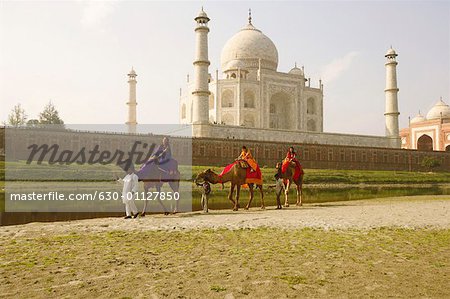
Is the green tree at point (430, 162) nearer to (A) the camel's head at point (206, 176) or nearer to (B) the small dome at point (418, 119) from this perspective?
(B) the small dome at point (418, 119)

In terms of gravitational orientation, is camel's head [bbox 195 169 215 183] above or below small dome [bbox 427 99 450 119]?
below

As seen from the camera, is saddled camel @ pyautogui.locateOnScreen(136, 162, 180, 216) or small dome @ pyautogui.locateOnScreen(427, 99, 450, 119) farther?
small dome @ pyautogui.locateOnScreen(427, 99, 450, 119)

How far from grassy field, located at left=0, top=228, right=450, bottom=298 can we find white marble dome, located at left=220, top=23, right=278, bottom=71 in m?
43.9

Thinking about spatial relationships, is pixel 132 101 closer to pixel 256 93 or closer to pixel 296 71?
pixel 256 93

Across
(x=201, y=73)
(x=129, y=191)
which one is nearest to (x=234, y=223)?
(x=129, y=191)

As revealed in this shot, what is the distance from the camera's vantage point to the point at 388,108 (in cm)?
4566

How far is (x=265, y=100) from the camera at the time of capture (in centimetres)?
4634

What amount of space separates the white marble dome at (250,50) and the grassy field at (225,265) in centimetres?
4391

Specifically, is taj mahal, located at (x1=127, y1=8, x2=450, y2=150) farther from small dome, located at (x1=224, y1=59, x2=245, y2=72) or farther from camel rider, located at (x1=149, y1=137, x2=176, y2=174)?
camel rider, located at (x1=149, y1=137, x2=176, y2=174)

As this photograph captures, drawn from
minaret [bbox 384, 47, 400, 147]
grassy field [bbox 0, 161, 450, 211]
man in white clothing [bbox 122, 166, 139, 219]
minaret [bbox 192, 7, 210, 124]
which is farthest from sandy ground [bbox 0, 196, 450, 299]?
minaret [bbox 384, 47, 400, 147]

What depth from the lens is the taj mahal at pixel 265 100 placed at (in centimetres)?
4181

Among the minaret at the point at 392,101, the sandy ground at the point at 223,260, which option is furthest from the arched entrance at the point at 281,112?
the sandy ground at the point at 223,260

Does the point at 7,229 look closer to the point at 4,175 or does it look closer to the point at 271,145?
the point at 4,175

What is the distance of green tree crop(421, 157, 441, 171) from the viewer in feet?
136
